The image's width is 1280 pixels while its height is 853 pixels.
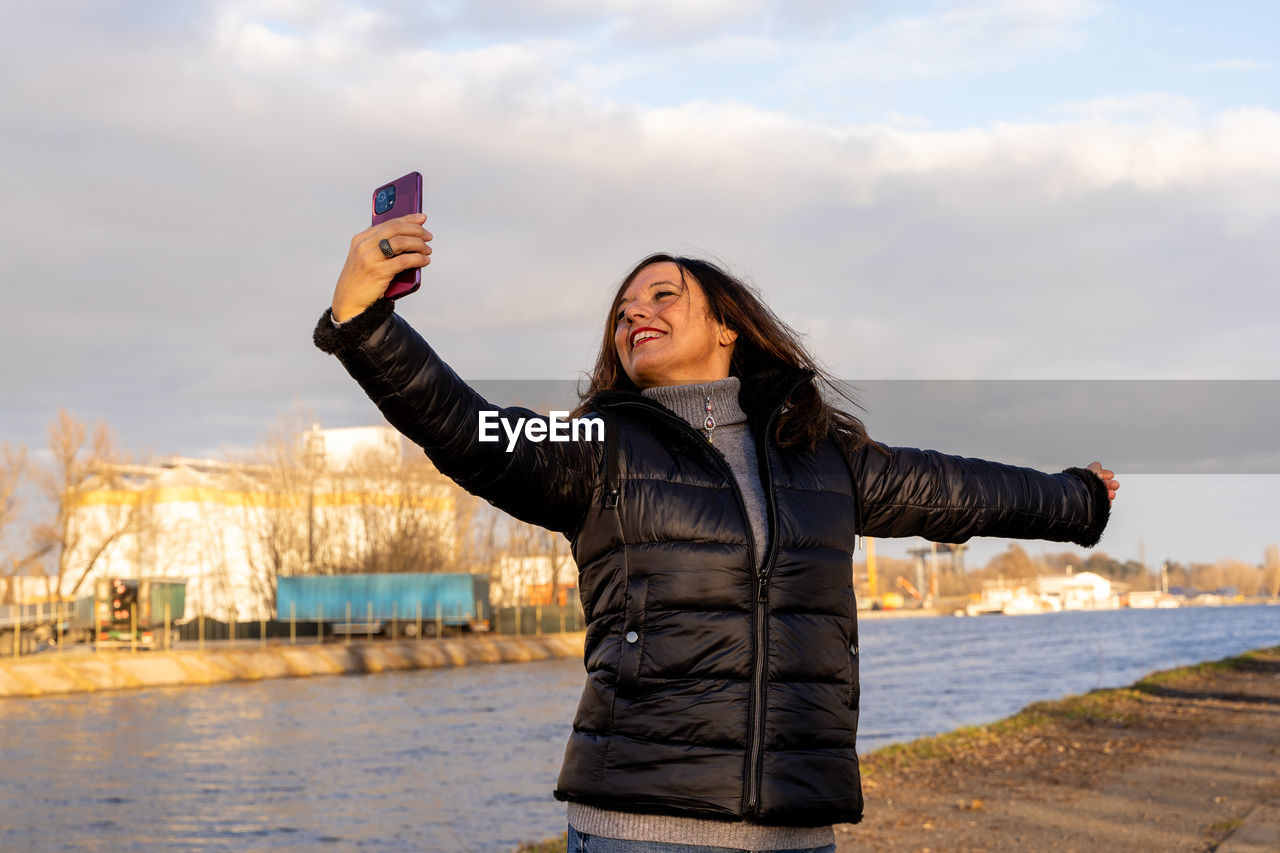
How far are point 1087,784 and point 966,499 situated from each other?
29.5 feet

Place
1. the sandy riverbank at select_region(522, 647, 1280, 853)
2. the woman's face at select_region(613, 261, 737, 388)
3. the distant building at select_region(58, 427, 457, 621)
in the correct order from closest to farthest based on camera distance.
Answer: the woman's face at select_region(613, 261, 737, 388), the sandy riverbank at select_region(522, 647, 1280, 853), the distant building at select_region(58, 427, 457, 621)

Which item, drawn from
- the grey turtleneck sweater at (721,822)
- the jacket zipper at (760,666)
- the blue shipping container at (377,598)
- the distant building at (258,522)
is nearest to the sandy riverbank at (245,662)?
the blue shipping container at (377,598)

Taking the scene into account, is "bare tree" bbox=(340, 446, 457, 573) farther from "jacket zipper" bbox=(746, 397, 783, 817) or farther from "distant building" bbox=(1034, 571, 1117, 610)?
"distant building" bbox=(1034, 571, 1117, 610)

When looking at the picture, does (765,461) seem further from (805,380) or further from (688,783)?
(688,783)

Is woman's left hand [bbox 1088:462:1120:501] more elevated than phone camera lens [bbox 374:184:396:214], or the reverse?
phone camera lens [bbox 374:184:396:214]

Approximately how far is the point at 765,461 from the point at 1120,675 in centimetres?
3404

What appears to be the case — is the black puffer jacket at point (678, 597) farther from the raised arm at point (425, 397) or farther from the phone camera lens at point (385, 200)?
the phone camera lens at point (385, 200)

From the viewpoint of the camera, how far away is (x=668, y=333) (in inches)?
109

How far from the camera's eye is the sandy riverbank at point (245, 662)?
3841 centimetres

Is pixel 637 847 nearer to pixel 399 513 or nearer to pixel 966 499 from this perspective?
pixel 966 499

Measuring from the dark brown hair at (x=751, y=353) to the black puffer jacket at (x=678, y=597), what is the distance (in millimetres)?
232

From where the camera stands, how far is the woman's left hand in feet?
10.3

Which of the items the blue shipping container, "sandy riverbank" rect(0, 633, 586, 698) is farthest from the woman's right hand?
the blue shipping container
